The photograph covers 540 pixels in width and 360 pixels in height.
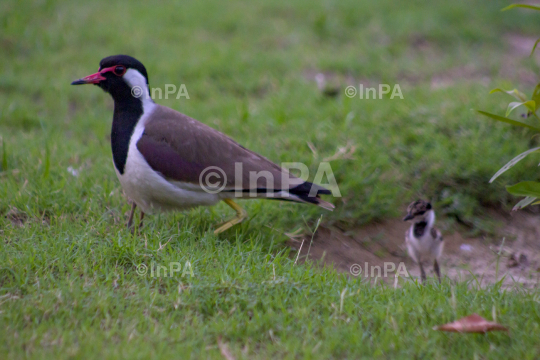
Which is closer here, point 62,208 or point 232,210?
point 62,208

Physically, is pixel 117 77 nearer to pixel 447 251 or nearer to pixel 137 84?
pixel 137 84

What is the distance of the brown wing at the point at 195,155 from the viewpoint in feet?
12.2

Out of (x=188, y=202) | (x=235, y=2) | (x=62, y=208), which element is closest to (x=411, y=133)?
(x=188, y=202)

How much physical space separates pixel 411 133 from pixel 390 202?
3.36 ft

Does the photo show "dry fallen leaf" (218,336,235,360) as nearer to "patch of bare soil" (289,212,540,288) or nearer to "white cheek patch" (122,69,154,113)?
"patch of bare soil" (289,212,540,288)

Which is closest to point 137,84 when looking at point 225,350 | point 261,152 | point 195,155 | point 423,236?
point 195,155

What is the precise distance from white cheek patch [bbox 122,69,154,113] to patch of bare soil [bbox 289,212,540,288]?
62.0 inches

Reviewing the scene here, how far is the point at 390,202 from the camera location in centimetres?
461

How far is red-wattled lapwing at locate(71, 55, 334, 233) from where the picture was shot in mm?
3705

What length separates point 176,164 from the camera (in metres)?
3.73

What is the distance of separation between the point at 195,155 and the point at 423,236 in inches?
67.7

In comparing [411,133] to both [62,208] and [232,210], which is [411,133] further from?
[62,208]

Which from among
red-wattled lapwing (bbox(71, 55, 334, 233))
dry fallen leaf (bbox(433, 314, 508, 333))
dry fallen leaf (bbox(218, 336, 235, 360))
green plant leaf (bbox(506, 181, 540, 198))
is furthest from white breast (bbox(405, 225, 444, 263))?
dry fallen leaf (bbox(218, 336, 235, 360))

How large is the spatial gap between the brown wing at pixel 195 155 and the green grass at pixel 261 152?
1.36ft
